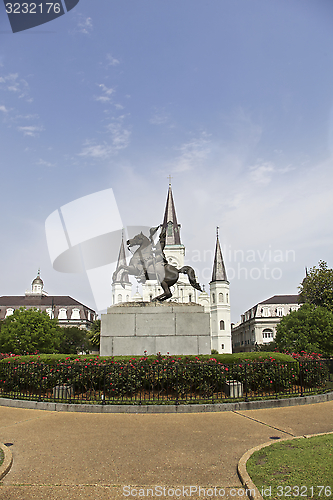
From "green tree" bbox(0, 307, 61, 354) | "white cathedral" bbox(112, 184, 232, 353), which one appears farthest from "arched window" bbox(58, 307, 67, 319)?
"green tree" bbox(0, 307, 61, 354)

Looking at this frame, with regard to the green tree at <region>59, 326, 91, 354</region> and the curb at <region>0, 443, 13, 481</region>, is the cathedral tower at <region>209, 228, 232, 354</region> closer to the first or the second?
the green tree at <region>59, 326, 91, 354</region>

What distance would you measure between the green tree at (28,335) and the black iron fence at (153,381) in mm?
33971

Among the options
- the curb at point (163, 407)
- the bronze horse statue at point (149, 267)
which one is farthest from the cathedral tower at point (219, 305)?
the curb at point (163, 407)

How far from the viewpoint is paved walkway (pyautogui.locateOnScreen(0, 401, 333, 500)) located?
16.9ft

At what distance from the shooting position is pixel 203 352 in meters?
14.6

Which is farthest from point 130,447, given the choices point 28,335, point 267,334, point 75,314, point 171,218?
point 171,218

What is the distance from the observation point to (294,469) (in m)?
5.30

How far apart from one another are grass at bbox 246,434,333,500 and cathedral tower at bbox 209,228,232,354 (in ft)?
311

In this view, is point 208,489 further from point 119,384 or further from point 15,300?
point 15,300

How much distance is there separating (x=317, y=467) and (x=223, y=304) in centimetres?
9819

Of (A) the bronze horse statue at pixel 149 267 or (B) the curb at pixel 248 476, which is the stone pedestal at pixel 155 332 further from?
(B) the curb at pixel 248 476

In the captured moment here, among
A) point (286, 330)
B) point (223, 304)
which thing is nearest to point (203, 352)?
point (286, 330)

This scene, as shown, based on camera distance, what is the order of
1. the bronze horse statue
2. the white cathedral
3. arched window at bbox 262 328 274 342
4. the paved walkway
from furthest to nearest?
arched window at bbox 262 328 274 342
the white cathedral
the bronze horse statue
the paved walkway

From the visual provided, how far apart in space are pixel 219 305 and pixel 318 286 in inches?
2452
